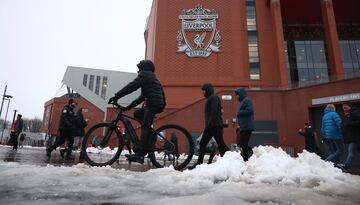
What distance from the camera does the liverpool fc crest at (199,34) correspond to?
1300 inches

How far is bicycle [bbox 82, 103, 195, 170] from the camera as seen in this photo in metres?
5.23

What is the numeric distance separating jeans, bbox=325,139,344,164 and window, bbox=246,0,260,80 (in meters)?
26.0

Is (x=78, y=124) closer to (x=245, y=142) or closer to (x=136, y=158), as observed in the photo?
(x=136, y=158)

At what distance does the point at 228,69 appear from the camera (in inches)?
1291

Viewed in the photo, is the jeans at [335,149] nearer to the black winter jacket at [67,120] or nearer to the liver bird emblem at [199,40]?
the black winter jacket at [67,120]

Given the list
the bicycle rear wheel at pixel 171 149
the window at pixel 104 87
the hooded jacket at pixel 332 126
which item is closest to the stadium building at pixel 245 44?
the hooded jacket at pixel 332 126

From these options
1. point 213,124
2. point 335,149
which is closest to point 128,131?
point 213,124

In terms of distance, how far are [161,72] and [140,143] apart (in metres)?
28.4

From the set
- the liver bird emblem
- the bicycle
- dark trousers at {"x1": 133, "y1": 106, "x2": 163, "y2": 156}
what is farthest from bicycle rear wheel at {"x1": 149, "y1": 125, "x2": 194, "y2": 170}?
the liver bird emblem

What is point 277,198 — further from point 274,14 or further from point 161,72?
point 274,14

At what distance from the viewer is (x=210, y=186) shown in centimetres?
310

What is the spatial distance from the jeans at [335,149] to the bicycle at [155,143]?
14.7 ft

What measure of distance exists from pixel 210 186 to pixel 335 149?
21.2 feet

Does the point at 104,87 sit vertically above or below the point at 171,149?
above
